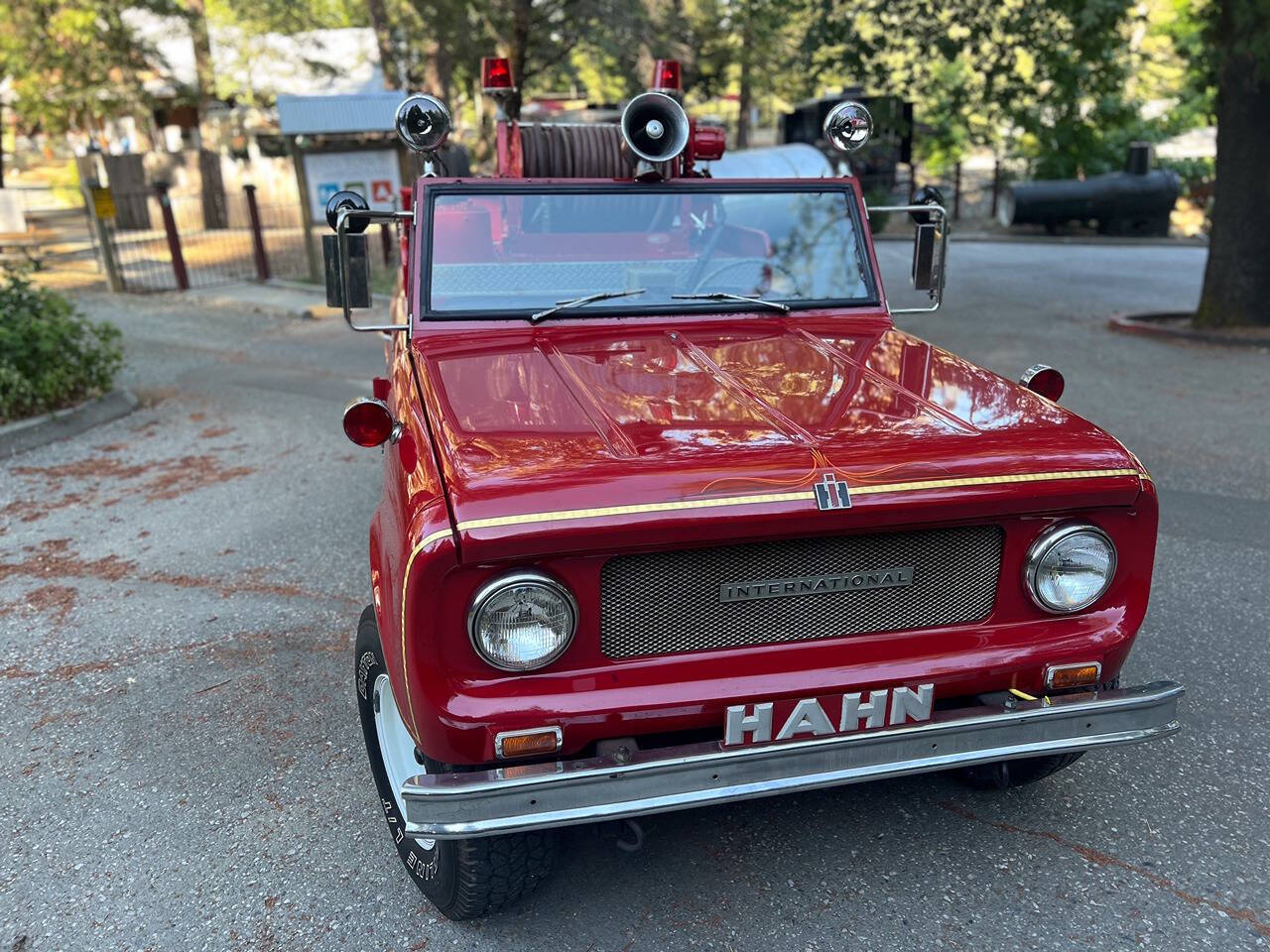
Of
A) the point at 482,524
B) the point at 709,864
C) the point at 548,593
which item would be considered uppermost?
the point at 482,524

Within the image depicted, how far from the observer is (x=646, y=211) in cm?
389

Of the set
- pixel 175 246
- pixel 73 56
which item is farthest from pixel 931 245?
pixel 73 56

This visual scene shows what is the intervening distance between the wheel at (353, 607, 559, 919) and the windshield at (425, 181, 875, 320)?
1318 mm

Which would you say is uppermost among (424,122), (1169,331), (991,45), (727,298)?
(991,45)

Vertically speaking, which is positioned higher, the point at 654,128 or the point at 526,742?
the point at 654,128

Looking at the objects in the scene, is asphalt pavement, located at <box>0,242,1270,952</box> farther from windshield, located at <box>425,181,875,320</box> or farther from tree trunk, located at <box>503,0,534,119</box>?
tree trunk, located at <box>503,0,534,119</box>

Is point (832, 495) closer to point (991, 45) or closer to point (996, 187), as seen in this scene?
point (991, 45)

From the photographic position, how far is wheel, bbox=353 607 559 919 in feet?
8.48

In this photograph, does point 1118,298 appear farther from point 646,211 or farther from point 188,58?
point 188,58

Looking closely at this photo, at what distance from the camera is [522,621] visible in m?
2.30

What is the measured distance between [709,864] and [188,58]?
2979cm

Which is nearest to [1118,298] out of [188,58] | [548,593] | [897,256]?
[897,256]

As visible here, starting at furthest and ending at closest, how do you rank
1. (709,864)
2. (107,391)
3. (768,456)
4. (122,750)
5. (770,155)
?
(770,155), (107,391), (122,750), (709,864), (768,456)

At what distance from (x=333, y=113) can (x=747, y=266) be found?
10891mm
